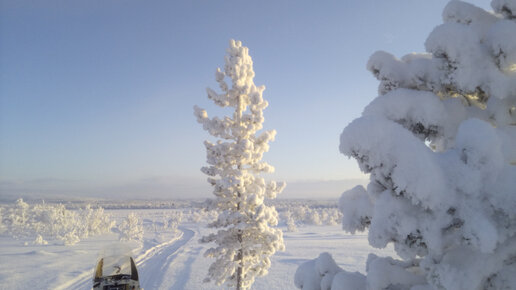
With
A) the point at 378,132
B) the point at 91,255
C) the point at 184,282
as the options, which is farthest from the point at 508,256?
the point at 91,255

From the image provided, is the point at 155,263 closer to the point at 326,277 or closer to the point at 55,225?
the point at 326,277

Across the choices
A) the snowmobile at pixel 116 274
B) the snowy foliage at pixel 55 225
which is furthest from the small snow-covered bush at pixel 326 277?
the snowy foliage at pixel 55 225

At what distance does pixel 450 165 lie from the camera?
2.48 m

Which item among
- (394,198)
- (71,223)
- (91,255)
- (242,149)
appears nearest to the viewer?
(394,198)

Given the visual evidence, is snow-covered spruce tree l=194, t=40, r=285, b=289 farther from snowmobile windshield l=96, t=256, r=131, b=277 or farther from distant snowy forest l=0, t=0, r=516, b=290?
distant snowy forest l=0, t=0, r=516, b=290

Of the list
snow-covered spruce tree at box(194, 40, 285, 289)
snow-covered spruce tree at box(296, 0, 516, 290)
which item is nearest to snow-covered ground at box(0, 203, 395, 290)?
snow-covered spruce tree at box(194, 40, 285, 289)

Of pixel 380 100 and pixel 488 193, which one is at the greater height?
pixel 380 100

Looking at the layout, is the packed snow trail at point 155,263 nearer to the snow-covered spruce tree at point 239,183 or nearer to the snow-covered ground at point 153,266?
the snow-covered ground at point 153,266

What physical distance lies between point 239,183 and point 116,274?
5892 mm

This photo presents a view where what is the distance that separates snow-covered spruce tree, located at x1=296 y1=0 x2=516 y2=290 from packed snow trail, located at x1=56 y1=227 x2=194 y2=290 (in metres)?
15.3

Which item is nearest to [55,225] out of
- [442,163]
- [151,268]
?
[151,268]

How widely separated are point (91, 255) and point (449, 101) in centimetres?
2718

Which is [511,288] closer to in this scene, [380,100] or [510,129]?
[510,129]

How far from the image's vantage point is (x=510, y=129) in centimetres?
301
